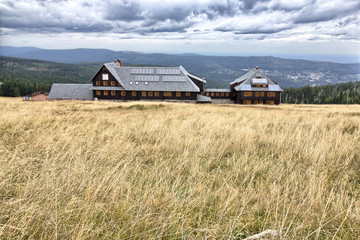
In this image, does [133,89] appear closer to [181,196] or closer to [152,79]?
[152,79]

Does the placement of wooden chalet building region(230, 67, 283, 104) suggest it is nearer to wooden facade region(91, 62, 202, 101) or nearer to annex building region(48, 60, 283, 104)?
annex building region(48, 60, 283, 104)

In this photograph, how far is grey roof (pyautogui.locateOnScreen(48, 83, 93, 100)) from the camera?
183 ft

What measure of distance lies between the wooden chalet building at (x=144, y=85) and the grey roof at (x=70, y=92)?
392cm

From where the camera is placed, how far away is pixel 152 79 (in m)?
53.8

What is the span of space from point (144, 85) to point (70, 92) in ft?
68.5

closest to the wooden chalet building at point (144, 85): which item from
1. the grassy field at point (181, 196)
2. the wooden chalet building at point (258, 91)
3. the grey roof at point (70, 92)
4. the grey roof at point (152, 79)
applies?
the grey roof at point (152, 79)

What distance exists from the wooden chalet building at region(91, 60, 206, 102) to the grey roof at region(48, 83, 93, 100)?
3.92m

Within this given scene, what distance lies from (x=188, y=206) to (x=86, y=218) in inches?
46.9

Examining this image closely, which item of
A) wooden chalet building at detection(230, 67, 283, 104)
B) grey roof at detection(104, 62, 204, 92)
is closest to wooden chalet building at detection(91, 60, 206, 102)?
grey roof at detection(104, 62, 204, 92)

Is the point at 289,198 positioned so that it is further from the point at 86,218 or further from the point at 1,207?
the point at 1,207

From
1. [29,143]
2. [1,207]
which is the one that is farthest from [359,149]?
[29,143]

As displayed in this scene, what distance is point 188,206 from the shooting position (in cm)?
267

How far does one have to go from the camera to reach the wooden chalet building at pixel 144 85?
173 ft

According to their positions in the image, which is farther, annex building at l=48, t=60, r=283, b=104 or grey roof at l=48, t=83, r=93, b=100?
grey roof at l=48, t=83, r=93, b=100
